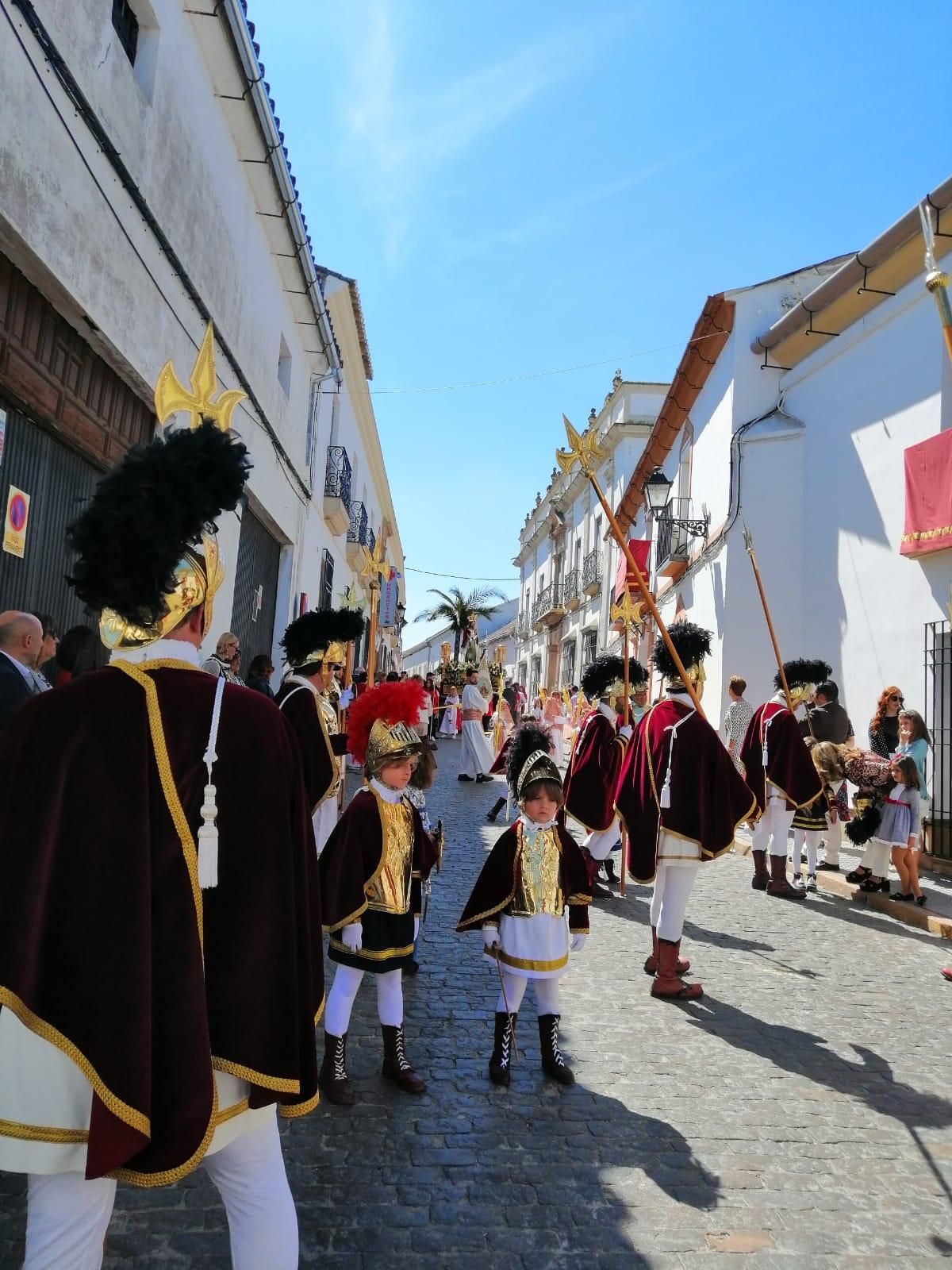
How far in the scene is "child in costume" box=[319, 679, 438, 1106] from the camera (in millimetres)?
3918

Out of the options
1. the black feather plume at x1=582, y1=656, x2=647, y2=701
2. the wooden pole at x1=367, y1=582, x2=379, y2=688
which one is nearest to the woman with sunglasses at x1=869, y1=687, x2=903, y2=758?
the black feather plume at x1=582, y1=656, x2=647, y2=701

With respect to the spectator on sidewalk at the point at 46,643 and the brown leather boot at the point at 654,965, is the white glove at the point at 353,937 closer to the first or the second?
the spectator on sidewalk at the point at 46,643

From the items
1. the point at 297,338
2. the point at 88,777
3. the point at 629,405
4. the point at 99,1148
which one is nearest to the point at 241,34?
the point at 297,338

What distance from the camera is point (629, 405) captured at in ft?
90.3

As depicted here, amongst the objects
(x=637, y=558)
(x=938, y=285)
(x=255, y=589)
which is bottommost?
(x=255, y=589)

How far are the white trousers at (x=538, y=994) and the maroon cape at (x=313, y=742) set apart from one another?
2003mm

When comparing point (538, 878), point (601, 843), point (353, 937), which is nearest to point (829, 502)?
point (601, 843)

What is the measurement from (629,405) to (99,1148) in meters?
27.4

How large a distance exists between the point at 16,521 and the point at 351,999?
402 cm

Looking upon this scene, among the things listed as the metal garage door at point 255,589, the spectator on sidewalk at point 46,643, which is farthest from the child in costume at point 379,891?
the metal garage door at point 255,589

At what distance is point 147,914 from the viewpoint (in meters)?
1.92

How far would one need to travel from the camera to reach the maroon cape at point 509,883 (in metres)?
4.29

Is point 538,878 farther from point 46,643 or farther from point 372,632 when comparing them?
point 372,632

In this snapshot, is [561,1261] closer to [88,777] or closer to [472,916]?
[472,916]
